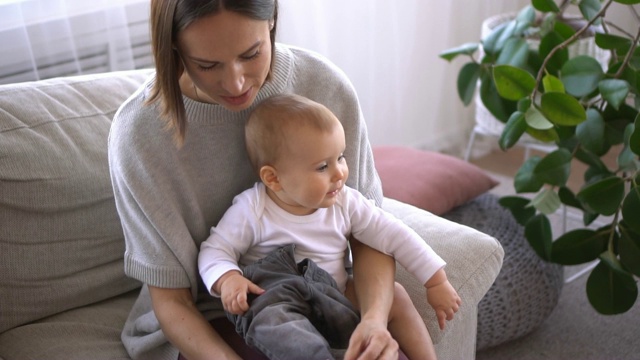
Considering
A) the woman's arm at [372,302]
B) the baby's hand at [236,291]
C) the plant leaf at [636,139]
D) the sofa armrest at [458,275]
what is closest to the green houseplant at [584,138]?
the plant leaf at [636,139]

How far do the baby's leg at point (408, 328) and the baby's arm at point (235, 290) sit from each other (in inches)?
9.1

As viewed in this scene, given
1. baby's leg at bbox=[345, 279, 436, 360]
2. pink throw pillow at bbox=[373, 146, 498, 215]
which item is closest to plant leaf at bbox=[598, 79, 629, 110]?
pink throw pillow at bbox=[373, 146, 498, 215]

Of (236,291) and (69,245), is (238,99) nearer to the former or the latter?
(236,291)

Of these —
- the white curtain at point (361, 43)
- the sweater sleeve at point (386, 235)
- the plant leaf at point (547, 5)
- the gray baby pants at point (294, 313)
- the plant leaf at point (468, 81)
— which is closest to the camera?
the gray baby pants at point (294, 313)

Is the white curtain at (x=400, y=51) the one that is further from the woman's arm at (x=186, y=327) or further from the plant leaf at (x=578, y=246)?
the woman's arm at (x=186, y=327)

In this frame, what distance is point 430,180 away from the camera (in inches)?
81.5

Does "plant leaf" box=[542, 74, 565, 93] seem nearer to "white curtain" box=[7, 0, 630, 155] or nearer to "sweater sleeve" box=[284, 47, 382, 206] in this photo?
"sweater sleeve" box=[284, 47, 382, 206]

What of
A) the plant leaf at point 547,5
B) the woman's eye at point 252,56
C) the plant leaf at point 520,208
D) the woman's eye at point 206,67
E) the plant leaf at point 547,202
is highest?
the woman's eye at point 252,56

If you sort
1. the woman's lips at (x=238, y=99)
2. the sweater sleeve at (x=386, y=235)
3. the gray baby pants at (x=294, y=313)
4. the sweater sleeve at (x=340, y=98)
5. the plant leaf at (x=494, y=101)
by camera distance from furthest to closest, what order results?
the plant leaf at (x=494, y=101)
the sweater sleeve at (x=340, y=98)
the sweater sleeve at (x=386, y=235)
the woman's lips at (x=238, y=99)
the gray baby pants at (x=294, y=313)

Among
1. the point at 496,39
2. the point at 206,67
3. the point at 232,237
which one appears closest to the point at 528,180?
the point at 496,39

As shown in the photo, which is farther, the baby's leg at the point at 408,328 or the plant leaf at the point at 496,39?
the plant leaf at the point at 496,39

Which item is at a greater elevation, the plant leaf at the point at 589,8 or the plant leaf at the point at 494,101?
the plant leaf at the point at 589,8

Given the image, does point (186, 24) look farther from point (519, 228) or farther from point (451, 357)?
point (519, 228)

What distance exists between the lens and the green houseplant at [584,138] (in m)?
1.75
